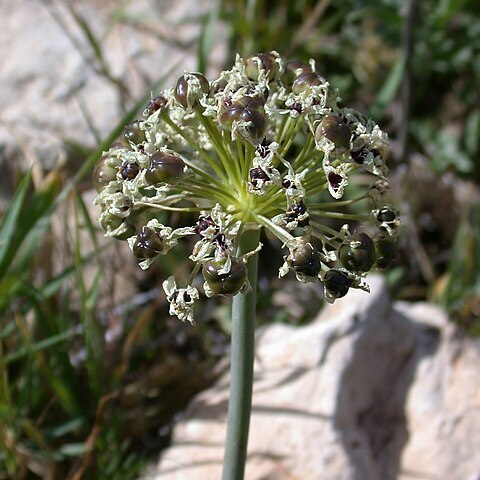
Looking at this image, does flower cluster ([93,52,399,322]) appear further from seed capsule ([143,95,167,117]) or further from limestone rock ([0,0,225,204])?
limestone rock ([0,0,225,204])

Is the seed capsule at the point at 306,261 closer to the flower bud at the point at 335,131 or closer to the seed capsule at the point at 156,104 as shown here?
the flower bud at the point at 335,131

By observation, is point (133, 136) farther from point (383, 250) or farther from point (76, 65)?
point (76, 65)

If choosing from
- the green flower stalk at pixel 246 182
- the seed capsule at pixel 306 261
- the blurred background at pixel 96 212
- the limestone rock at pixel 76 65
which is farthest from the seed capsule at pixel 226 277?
the limestone rock at pixel 76 65

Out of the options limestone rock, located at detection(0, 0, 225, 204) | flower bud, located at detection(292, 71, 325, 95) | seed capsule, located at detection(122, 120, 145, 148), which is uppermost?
limestone rock, located at detection(0, 0, 225, 204)

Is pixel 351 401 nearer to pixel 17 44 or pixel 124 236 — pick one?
pixel 124 236

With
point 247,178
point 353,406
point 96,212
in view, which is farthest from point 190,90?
point 96,212

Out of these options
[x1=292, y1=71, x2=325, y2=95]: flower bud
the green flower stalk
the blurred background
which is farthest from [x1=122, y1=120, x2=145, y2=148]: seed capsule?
the blurred background

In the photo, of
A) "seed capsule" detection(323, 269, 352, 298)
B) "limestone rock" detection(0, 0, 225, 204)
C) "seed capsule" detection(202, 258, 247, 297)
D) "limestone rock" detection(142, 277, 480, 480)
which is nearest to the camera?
"seed capsule" detection(202, 258, 247, 297)
